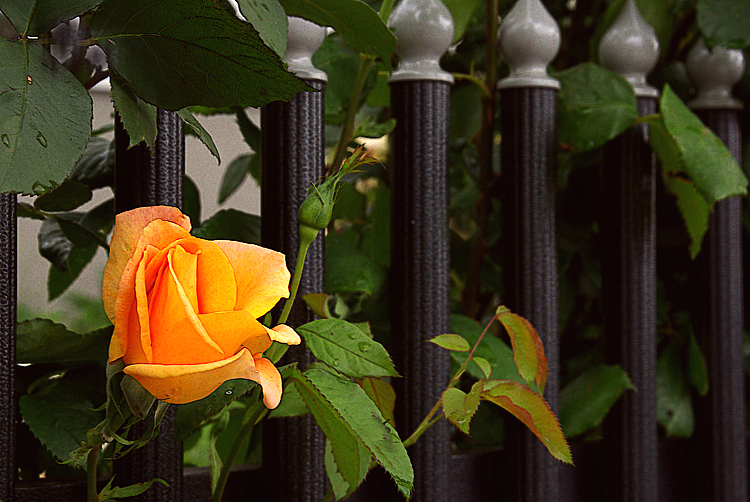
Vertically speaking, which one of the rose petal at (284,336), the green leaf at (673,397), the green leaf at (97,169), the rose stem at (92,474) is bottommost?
the green leaf at (673,397)

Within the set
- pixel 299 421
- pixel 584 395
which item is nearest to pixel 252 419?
pixel 299 421

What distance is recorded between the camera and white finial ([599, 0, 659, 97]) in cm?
55

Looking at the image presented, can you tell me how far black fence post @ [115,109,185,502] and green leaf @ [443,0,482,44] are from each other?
9.5 inches

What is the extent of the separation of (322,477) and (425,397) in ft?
0.28

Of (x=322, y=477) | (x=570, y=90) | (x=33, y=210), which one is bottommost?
(x=322, y=477)

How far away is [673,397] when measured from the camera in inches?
24.2

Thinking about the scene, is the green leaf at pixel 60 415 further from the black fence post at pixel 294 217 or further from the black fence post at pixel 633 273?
the black fence post at pixel 633 273

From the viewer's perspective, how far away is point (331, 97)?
19.7 inches

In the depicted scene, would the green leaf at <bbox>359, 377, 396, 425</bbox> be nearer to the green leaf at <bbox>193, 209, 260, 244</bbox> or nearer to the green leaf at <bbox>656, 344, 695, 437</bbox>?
the green leaf at <bbox>193, 209, 260, 244</bbox>

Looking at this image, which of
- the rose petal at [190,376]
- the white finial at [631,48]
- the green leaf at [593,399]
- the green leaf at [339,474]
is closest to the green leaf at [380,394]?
the green leaf at [339,474]

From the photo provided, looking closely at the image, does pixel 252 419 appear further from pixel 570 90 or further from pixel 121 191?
pixel 570 90

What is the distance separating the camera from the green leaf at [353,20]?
0.36 meters

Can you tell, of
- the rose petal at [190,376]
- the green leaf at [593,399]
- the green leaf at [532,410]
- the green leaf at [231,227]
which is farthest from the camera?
the green leaf at [593,399]

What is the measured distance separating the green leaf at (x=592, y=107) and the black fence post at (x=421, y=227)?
0.12m
